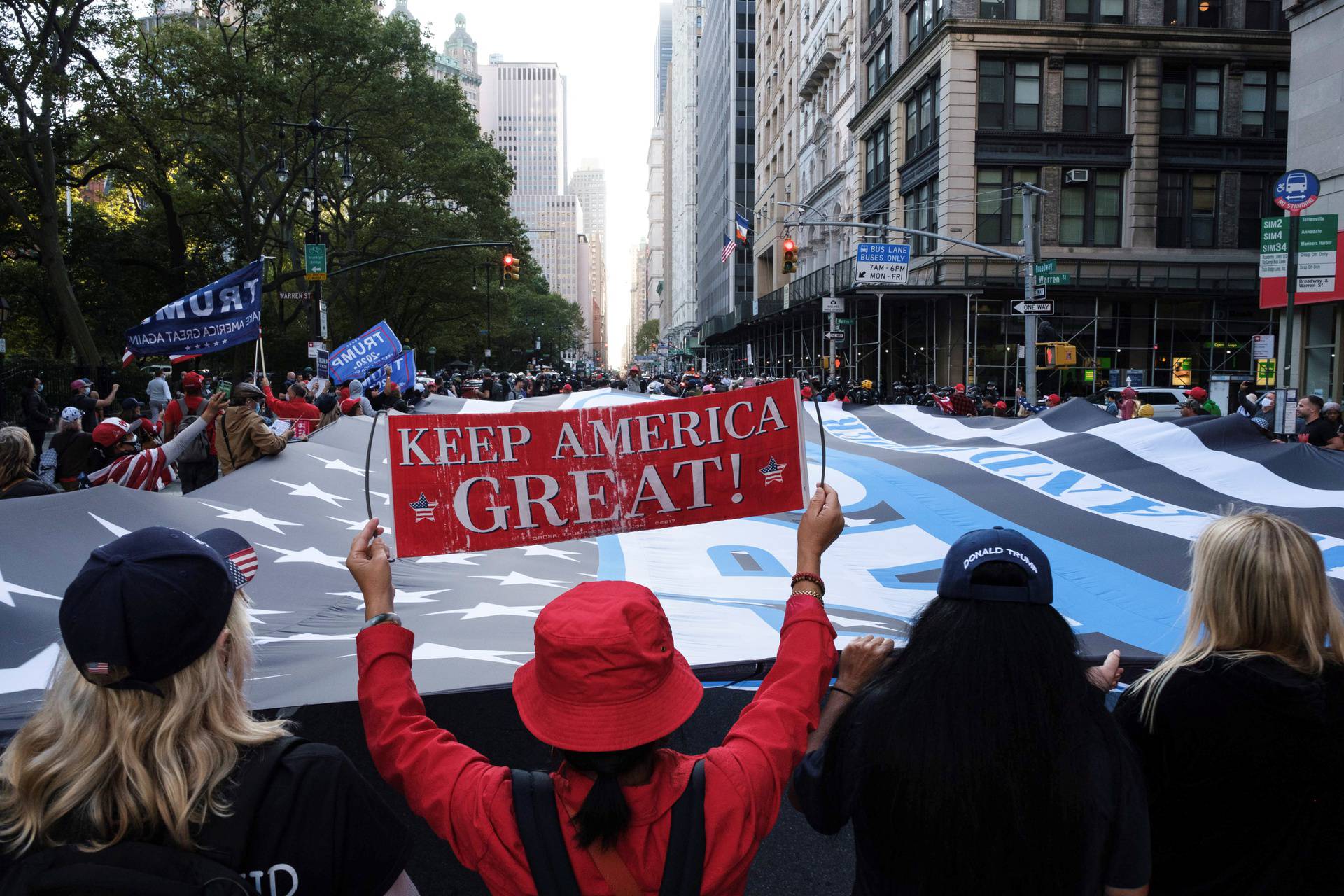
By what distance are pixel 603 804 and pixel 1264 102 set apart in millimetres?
43406

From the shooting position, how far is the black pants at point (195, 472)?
969 centimetres

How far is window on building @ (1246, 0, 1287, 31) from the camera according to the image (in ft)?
115

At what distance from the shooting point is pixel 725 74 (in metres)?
90.2

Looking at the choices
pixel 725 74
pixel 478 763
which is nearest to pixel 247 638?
pixel 478 763

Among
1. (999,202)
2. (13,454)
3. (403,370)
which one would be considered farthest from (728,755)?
(999,202)

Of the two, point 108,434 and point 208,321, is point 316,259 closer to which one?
point 208,321

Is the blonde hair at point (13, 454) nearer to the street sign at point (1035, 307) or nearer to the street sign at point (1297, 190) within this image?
the street sign at point (1297, 190)

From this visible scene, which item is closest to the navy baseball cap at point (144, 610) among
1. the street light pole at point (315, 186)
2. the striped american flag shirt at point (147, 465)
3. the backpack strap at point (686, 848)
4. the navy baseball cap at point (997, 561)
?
the backpack strap at point (686, 848)

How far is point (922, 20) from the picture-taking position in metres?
37.0

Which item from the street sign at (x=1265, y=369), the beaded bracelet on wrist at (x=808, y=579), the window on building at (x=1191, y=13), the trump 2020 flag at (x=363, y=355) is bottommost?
the beaded bracelet on wrist at (x=808, y=579)

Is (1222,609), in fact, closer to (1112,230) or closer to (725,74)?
(1112,230)

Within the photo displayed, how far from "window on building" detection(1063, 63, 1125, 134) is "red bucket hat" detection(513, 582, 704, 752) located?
38262mm

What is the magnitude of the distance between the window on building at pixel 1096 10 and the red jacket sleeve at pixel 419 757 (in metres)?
39.4

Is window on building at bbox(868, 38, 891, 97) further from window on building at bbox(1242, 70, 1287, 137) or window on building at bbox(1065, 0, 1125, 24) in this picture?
window on building at bbox(1242, 70, 1287, 137)
